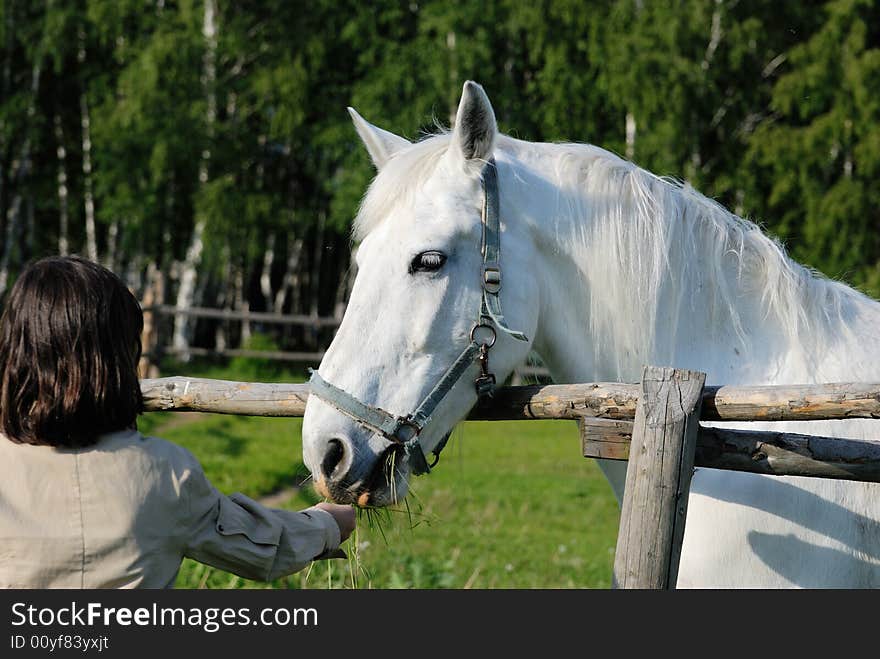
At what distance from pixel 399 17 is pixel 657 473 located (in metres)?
20.9

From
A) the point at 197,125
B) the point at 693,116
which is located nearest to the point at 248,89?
the point at 197,125

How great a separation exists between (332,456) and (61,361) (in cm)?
81

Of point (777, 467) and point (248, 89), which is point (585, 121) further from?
point (777, 467)

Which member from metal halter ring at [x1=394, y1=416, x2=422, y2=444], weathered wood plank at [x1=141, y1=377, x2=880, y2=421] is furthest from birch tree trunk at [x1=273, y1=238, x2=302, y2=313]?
metal halter ring at [x1=394, y1=416, x2=422, y2=444]

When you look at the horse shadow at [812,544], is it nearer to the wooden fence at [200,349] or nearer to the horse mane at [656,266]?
the horse mane at [656,266]

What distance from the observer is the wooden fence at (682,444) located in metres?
2.27

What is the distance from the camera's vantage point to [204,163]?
67.9ft

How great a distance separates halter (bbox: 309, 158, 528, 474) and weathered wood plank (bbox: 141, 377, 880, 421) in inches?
5.0

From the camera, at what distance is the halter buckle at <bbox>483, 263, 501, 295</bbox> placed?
275cm

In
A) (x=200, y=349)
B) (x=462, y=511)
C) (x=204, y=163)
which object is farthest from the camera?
(x=204, y=163)

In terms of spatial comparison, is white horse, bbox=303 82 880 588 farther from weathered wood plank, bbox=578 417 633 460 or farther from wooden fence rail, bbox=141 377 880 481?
weathered wood plank, bbox=578 417 633 460

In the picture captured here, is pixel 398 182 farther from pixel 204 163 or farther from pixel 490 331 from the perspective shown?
pixel 204 163

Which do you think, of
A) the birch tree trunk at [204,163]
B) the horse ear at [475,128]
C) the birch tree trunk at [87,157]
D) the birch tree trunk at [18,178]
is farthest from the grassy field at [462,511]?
the birch tree trunk at [18,178]

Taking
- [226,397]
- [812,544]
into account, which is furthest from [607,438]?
[226,397]
